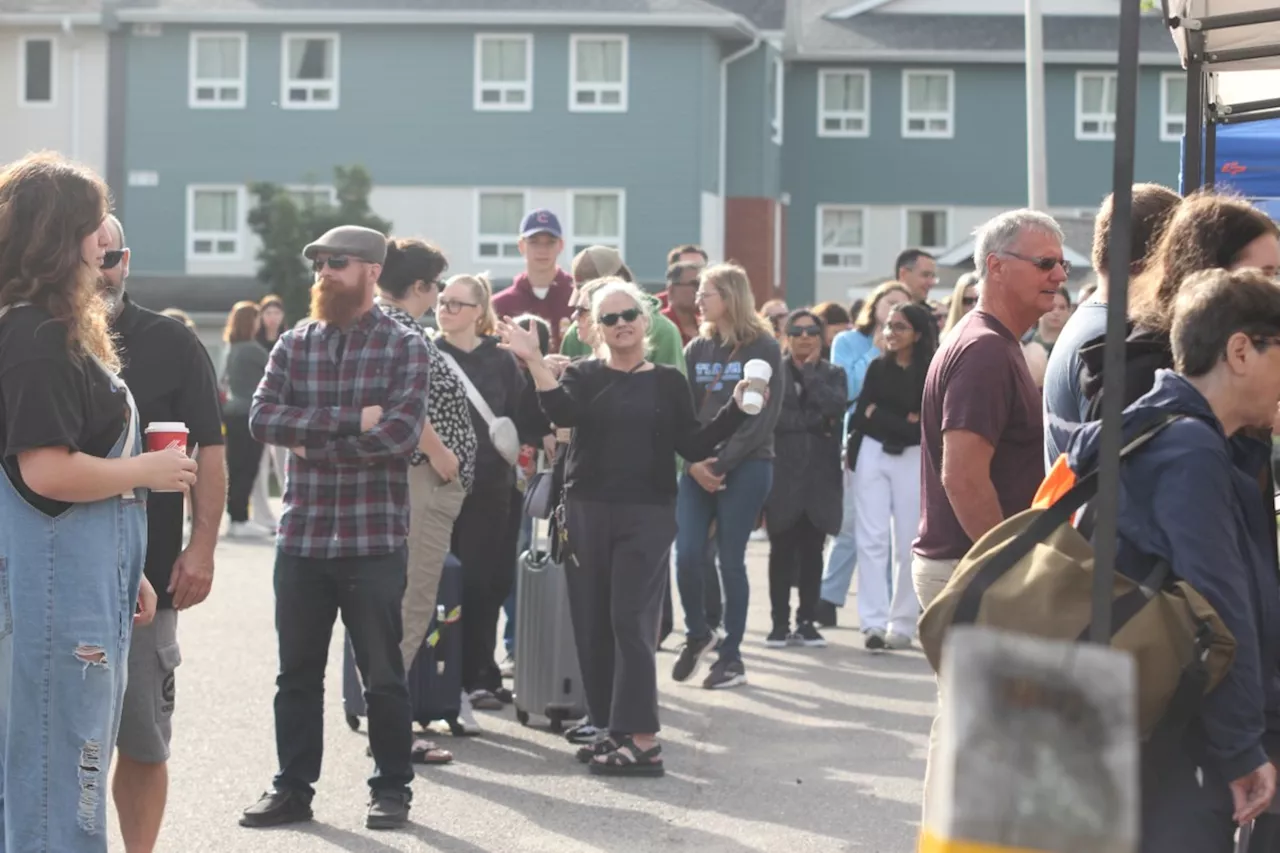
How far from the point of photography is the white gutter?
4872 centimetres

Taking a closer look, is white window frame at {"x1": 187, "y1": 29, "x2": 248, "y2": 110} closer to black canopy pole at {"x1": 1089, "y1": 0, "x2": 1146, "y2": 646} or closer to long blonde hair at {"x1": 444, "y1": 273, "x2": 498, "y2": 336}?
long blonde hair at {"x1": 444, "y1": 273, "x2": 498, "y2": 336}

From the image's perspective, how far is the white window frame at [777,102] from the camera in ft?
169

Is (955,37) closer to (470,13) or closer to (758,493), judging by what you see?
(470,13)

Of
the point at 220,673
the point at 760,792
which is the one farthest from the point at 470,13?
the point at 760,792

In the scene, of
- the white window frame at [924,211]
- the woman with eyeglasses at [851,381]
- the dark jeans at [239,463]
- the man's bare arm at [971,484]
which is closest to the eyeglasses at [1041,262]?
the man's bare arm at [971,484]

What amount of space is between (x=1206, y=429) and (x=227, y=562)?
43.9ft

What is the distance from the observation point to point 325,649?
7316mm

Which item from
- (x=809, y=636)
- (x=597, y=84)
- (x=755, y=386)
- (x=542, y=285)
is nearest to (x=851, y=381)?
(x=809, y=636)

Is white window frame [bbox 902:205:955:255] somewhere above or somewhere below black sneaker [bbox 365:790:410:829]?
above

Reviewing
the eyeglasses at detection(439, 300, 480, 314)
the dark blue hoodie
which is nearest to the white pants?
the eyeglasses at detection(439, 300, 480, 314)

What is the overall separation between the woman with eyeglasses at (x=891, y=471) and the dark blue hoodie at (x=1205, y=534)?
7579mm

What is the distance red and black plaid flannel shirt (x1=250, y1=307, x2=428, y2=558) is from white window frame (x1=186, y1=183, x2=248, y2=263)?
41368 mm

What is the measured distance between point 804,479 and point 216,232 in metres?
37.8

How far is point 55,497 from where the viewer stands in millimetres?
4672
